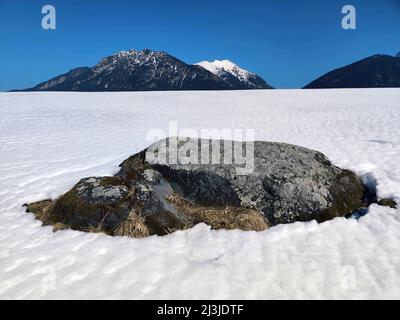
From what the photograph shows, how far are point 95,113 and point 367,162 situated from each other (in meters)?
21.9

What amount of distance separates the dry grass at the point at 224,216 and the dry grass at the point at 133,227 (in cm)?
110

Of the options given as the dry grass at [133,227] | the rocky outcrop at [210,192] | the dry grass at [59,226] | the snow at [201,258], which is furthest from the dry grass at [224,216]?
the dry grass at [59,226]

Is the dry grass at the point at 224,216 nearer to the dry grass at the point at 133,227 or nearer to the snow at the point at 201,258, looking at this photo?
the snow at the point at 201,258

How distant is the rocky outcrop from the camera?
680 cm

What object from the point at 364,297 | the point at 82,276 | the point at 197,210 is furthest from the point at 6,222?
the point at 364,297

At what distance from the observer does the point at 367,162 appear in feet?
35.0

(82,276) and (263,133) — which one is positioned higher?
(263,133)

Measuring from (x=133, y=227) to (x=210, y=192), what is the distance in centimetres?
216

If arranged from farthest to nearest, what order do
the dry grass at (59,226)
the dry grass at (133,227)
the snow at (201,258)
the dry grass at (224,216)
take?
the dry grass at (224,216), the dry grass at (59,226), the dry grass at (133,227), the snow at (201,258)

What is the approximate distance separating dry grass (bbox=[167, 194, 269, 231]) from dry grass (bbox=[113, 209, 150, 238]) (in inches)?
43.4

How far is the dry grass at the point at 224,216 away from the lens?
684 centimetres
